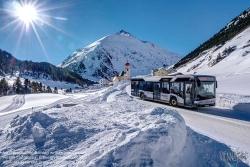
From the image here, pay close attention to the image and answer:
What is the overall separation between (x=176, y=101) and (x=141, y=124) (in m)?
9.77

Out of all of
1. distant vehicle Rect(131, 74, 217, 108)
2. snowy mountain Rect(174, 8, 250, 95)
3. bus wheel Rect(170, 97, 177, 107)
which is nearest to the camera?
distant vehicle Rect(131, 74, 217, 108)

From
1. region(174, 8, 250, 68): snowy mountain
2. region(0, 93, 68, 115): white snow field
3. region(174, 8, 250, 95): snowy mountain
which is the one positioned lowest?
region(0, 93, 68, 115): white snow field

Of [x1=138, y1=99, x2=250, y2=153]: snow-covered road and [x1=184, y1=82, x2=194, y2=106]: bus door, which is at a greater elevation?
[x1=184, y1=82, x2=194, y2=106]: bus door

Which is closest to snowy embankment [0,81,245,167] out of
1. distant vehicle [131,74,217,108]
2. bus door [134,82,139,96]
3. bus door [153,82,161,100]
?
distant vehicle [131,74,217,108]

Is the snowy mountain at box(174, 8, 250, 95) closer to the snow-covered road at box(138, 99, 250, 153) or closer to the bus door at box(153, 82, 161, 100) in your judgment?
the bus door at box(153, 82, 161, 100)

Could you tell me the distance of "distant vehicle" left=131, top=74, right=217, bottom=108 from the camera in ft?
41.8

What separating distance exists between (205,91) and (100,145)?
11.0 meters

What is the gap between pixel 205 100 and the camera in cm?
1273

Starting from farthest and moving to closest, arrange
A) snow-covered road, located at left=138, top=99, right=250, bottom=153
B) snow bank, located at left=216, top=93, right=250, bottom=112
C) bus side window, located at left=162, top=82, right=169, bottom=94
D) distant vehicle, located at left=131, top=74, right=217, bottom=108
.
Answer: bus side window, located at left=162, top=82, right=169, bottom=94 < distant vehicle, located at left=131, top=74, right=217, bottom=108 < snow bank, located at left=216, top=93, right=250, bottom=112 < snow-covered road, located at left=138, top=99, right=250, bottom=153

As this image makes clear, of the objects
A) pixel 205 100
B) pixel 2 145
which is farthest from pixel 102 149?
pixel 205 100

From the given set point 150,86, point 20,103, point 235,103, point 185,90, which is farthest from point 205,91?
point 20,103

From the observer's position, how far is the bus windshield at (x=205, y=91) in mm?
12758

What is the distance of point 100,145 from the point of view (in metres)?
4.31

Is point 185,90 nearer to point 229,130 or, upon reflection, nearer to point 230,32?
point 229,130
